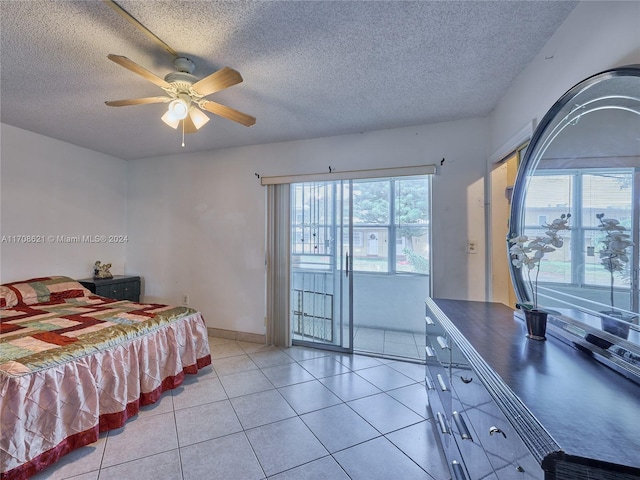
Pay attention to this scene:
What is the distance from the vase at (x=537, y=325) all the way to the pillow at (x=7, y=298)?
4.25 metres

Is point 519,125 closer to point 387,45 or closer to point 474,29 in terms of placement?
point 474,29

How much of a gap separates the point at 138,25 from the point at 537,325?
2545 millimetres

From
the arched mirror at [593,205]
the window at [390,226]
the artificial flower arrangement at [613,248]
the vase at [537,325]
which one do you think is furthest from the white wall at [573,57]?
the window at [390,226]

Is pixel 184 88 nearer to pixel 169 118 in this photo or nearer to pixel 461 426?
pixel 169 118

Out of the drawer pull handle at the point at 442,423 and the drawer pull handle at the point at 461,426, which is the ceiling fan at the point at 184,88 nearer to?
the drawer pull handle at the point at 461,426

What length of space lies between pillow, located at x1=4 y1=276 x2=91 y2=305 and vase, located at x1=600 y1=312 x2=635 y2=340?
14.2 ft

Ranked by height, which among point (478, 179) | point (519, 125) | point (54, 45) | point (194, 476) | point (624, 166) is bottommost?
point (194, 476)

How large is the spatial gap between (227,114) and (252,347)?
261 cm

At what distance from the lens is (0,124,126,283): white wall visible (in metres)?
3.04

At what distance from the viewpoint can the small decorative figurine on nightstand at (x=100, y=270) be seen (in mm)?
3815

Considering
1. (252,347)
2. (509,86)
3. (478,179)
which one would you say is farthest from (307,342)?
(509,86)

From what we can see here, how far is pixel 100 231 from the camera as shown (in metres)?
3.94

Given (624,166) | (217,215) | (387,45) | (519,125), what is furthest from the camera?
(217,215)

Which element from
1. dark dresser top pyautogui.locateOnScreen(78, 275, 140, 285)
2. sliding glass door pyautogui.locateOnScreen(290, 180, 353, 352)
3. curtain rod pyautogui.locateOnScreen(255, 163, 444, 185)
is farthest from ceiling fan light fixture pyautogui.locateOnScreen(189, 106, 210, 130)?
dark dresser top pyautogui.locateOnScreen(78, 275, 140, 285)
